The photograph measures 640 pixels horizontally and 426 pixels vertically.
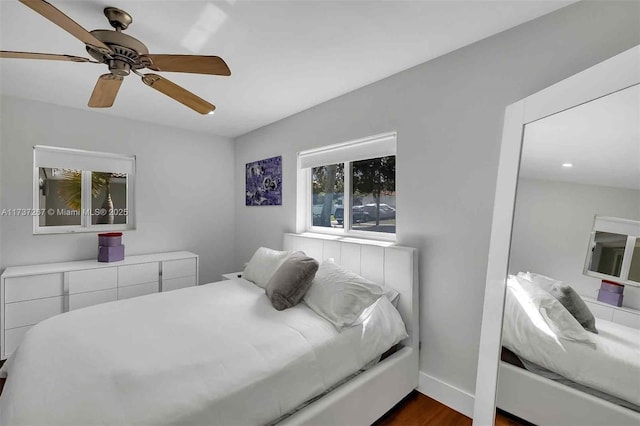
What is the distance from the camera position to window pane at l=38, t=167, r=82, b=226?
2850 millimetres

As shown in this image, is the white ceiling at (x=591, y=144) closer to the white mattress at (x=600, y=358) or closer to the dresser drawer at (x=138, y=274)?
the white mattress at (x=600, y=358)

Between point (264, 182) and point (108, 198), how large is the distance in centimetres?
182

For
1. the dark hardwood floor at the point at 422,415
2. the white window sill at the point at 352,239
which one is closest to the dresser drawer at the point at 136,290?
the white window sill at the point at 352,239

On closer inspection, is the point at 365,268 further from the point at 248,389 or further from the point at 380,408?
the point at 248,389

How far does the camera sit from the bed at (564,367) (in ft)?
2.83

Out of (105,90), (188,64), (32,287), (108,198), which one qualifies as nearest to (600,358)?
(188,64)

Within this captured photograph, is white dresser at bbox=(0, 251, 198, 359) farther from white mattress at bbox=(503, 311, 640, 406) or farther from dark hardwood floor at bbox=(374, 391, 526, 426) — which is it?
white mattress at bbox=(503, 311, 640, 406)

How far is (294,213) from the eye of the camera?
3.08 meters

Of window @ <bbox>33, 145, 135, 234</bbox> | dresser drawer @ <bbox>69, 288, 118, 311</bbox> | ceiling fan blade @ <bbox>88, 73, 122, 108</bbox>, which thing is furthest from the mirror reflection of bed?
window @ <bbox>33, 145, 135, 234</bbox>

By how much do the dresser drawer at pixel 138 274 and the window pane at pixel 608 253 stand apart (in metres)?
3.52

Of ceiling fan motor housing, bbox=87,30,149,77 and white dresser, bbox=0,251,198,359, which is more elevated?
ceiling fan motor housing, bbox=87,30,149,77

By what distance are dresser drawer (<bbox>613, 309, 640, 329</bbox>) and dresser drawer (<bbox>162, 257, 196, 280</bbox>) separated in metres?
3.50

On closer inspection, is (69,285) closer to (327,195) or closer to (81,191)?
(81,191)

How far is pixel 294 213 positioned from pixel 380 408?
1.96 metres
